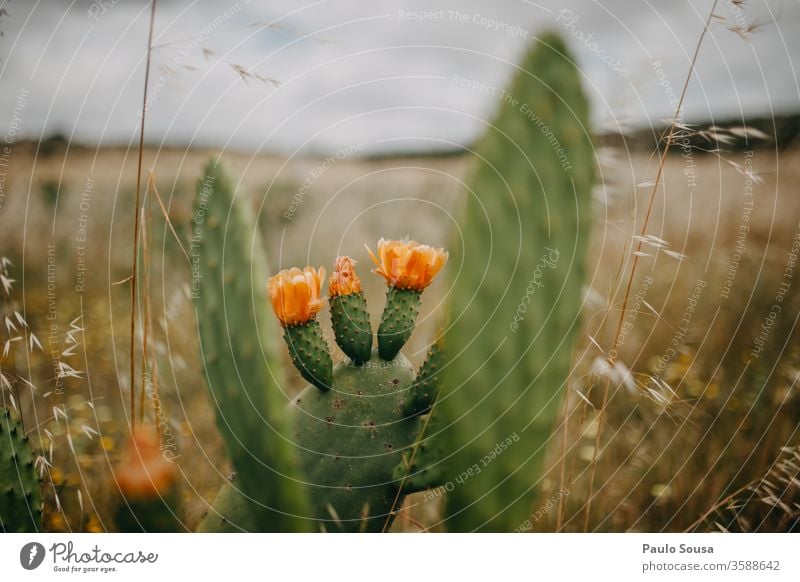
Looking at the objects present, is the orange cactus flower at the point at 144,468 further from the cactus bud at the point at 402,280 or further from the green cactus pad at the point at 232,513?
the cactus bud at the point at 402,280

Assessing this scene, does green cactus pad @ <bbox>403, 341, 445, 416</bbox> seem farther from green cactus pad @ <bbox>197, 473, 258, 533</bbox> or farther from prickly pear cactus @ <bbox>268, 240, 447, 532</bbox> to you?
green cactus pad @ <bbox>197, 473, 258, 533</bbox>

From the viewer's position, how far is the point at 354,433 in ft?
2.71

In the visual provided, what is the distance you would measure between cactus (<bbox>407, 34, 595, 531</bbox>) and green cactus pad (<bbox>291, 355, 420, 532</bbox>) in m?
0.10

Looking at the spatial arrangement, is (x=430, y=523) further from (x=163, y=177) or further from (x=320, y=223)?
(x=163, y=177)

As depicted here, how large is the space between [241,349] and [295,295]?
0.33 ft

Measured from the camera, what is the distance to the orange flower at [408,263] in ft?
2.67

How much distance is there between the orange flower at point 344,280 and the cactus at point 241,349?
0.11 meters

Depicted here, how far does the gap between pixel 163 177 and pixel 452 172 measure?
614 mm

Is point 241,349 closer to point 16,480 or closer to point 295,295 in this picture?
point 295,295

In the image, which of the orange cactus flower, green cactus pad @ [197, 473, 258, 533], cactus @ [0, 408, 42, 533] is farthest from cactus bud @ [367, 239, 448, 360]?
cactus @ [0, 408, 42, 533]

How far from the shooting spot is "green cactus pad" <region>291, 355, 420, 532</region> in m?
0.83

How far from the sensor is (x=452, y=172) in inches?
48.9
